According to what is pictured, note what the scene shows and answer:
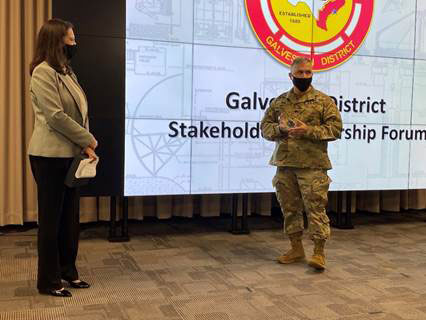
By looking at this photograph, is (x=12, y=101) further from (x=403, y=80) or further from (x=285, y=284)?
(x=403, y=80)

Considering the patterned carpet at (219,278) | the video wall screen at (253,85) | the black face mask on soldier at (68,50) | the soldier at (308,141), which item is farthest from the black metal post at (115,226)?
the black face mask on soldier at (68,50)

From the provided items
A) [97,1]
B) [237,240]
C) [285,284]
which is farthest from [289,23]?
[285,284]

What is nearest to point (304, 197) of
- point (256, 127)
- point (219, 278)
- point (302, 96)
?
point (302, 96)

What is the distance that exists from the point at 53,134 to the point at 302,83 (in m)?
1.64

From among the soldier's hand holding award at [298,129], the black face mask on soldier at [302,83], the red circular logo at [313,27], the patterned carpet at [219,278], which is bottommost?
the patterned carpet at [219,278]

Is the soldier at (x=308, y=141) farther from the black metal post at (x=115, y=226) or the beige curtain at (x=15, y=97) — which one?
the beige curtain at (x=15, y=97)

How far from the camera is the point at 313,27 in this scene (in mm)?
4363

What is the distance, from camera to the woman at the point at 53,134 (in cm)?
260

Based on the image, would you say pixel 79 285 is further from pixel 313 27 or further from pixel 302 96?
pixel 313 27

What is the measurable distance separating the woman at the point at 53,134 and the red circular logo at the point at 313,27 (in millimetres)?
1963

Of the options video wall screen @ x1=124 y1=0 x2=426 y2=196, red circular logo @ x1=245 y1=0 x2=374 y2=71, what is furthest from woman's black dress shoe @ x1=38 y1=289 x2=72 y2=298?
red circular logo @ x1=245 y1=0 x2=374 y2=71

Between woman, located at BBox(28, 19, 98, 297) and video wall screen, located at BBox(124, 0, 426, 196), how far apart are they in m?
1.20

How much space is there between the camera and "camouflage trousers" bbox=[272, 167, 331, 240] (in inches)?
133

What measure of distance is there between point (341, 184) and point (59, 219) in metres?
2.68
